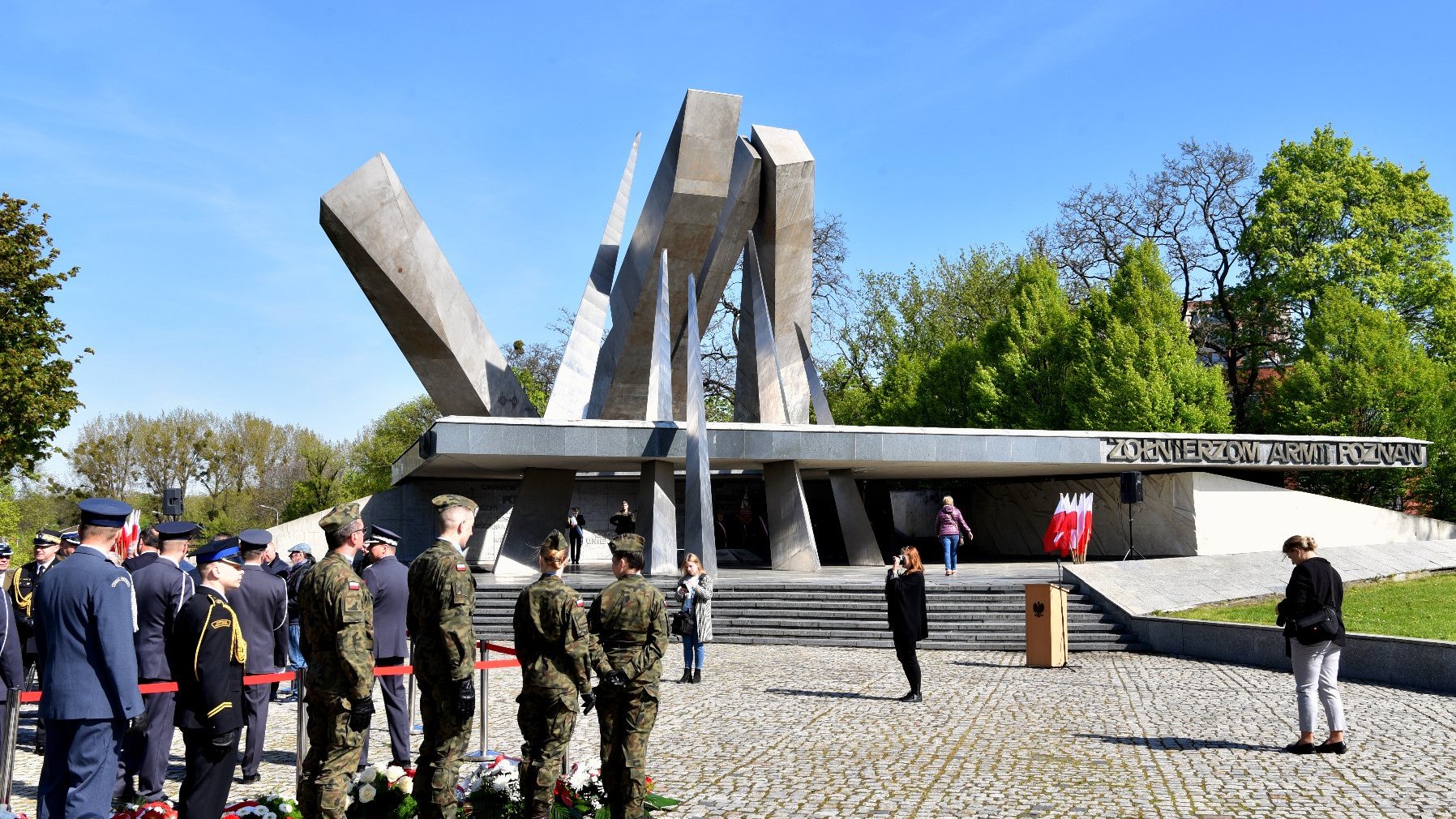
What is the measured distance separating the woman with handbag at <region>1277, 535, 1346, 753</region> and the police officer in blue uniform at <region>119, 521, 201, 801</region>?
23.0 feet

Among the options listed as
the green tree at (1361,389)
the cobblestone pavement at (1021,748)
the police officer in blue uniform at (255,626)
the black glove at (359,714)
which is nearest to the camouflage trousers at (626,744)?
the cobblestone pavement at (1021,748)

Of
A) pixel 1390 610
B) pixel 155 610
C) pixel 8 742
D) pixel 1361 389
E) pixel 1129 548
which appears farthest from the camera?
pixel 1361 389

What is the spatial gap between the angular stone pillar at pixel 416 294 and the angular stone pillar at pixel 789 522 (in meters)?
5.08

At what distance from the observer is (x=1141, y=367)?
107 feet

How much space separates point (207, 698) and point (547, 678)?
1.54 meters

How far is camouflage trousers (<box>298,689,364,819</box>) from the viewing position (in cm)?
520

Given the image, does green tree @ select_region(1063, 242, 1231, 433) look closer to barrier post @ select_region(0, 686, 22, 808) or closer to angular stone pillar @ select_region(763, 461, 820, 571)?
angular stone pillar @ select_region(763, 461, 820, 571)

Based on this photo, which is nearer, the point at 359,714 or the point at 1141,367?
the point at 359,714

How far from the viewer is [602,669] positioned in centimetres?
549

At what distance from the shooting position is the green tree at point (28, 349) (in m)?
23.7

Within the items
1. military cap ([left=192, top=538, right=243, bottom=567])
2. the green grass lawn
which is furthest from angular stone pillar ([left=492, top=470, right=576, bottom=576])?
military cap ([left=192, top=538, right=243, bottom=567])

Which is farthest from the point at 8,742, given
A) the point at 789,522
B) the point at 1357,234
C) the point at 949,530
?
the point at 1357,234

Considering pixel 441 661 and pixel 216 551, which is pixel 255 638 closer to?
pixel 216 551

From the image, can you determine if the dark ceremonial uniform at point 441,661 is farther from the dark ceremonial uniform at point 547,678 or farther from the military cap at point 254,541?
the military cap at point 254,541
